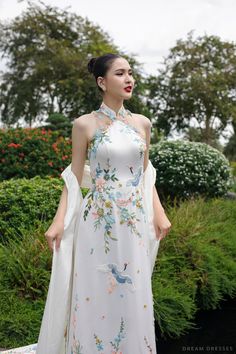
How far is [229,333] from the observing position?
567cm

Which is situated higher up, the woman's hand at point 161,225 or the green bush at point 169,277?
the woman's hand at point 161,225

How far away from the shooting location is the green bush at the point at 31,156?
10406mm

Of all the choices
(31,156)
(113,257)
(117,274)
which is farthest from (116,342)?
(31,156)

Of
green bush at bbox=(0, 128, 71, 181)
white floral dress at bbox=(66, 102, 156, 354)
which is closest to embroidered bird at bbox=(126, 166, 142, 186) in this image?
white floral dress at bbox=(66, 102, 156, 354)

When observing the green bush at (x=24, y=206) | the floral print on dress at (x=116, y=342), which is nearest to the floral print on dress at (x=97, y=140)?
the floral print on dress at (x=116, y=342)

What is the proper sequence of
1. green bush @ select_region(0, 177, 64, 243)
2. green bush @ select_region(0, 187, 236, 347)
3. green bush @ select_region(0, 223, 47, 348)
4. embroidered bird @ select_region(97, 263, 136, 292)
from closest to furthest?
embroidered bird @ select_region(97, 263, 136, 292), green bush @ select_region(0, 223, 47, 348), green bush @ select_region(0, 187, 236, 347), green bush @ select_region(0, 177, 64, 243)

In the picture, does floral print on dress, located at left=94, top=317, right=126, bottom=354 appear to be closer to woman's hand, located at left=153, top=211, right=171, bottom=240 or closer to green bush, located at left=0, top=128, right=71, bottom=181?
woman's hand, located at left=153, top=211, right=171, bottom=240

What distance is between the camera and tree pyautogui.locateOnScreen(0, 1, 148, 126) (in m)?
28.7

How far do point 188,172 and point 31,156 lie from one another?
127 inches

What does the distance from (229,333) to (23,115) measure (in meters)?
27.8

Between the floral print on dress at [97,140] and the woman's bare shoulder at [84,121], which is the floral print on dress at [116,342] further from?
the woman's bare shoulder at [84,121]

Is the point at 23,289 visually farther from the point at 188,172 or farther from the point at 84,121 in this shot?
the point at 188,172

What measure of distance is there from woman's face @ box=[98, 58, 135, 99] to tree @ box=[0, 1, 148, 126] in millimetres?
24731

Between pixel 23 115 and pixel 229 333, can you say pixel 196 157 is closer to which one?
pixel 229 333
